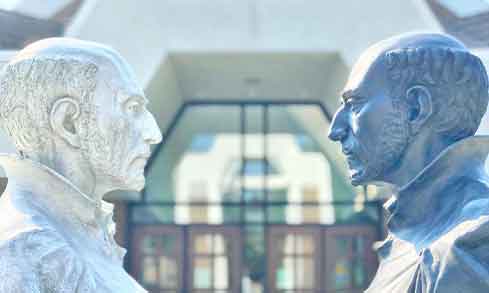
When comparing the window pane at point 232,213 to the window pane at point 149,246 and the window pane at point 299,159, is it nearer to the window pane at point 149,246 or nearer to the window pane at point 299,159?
the window pane at point 299,159

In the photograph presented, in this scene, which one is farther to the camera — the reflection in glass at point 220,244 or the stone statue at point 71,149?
the reflection in glass at point 220,244

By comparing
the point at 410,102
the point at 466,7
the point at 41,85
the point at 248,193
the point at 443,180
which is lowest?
the point at 443,180

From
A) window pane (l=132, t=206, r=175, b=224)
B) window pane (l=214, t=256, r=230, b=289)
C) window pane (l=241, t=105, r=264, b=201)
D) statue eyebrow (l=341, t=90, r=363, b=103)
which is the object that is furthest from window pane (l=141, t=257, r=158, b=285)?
statue eyebrow (l=341, t=90, r=363, b=103)

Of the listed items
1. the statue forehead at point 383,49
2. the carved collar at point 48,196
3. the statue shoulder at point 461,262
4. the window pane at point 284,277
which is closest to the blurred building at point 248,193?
the window pane at point 284,277

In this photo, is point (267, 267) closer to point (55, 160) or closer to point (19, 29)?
point (19, 29)

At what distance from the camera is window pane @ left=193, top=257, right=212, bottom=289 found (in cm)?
2298

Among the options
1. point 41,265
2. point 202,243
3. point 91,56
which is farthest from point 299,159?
point 41,265

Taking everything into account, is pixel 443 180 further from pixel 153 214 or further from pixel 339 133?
pixel 153 214

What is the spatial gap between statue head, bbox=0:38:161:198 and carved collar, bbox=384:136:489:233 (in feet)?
3.01

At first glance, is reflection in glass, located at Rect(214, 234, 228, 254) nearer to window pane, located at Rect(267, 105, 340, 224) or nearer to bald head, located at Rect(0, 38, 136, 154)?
window pane, located at Rect(267, 105, 340, 224)

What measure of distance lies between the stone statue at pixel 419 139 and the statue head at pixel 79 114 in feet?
2.42

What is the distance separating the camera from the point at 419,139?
15.2 ft

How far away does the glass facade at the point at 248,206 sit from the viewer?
2303 centimetres

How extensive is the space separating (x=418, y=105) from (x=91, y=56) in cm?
109
